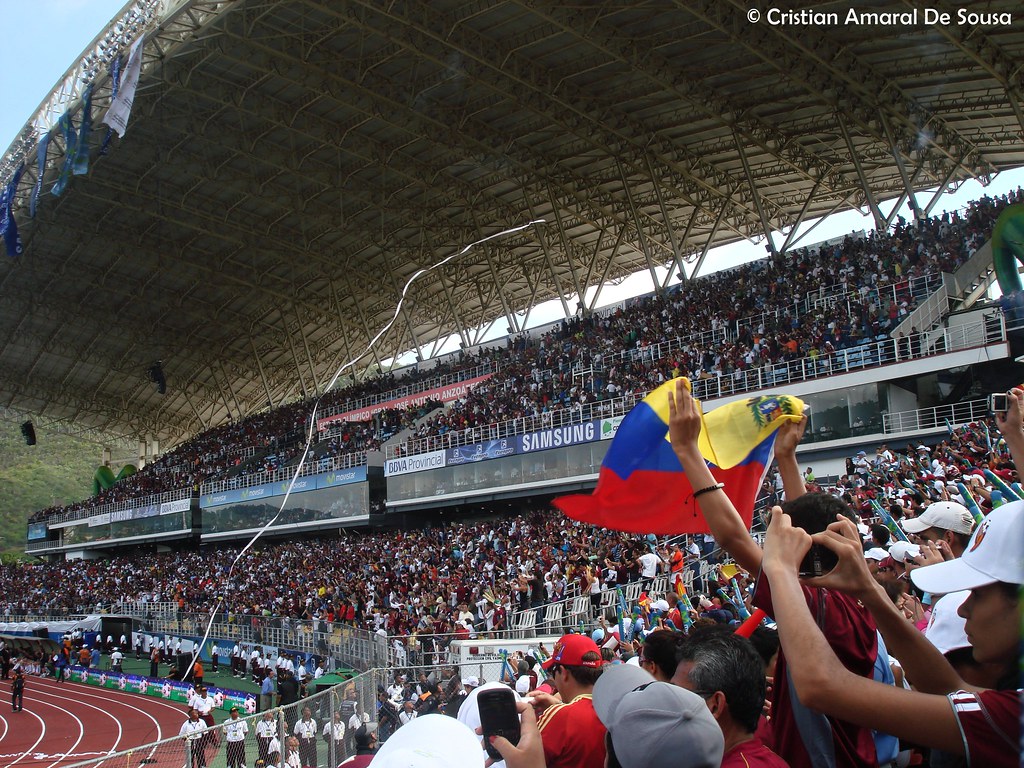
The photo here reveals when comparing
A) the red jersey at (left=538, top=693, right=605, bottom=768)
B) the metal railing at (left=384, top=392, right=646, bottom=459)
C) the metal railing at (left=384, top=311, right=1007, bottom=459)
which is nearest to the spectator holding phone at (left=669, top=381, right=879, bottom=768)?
the red jersey at (left=538, top=693, right=605, bottom=768)

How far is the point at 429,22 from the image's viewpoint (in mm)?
27938

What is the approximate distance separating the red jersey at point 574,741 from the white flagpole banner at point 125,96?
91.2ft

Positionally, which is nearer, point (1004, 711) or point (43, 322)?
point (1004, 711)

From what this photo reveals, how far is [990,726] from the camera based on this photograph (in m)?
2.08

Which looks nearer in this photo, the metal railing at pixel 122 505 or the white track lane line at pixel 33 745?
the white track lane line at pixel 33 745

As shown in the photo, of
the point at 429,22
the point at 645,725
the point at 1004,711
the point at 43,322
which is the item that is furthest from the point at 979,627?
the point at 43,322

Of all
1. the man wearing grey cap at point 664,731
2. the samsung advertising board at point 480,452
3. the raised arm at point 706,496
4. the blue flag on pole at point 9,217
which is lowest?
the man wearing grey cap at point 664,731

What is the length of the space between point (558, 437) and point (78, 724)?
51.9ft

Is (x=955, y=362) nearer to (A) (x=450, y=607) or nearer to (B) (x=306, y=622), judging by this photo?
(A) (x=450, y=607)

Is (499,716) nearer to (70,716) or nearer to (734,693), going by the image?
(734,693)

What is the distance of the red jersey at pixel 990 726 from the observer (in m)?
2.05

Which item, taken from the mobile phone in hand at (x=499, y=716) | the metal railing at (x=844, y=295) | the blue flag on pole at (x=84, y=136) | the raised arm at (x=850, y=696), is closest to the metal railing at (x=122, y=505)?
the blue flag on pole at (x=84, y=136)

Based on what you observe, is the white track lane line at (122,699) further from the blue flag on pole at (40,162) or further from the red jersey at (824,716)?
the red jersey at (824,716)

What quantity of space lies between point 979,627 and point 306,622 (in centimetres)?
2262
